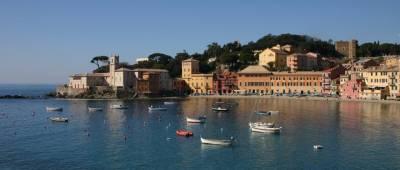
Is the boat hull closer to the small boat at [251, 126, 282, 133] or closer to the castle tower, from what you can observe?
the small boat at [251, 126, 282, 133]

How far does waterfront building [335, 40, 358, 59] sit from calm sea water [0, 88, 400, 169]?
2460 inches

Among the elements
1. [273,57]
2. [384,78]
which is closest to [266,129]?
[384,78]

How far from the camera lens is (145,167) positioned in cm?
2648

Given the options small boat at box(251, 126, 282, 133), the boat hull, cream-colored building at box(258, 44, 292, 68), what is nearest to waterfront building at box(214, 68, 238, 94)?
cream-colored building at box(258, 44, 292, 68)

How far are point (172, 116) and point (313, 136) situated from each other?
1889 centimetres

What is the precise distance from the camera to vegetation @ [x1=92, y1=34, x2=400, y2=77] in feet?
331

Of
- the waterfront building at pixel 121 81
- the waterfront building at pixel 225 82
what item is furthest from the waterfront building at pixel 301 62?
the waterfront building at pixel 121 81

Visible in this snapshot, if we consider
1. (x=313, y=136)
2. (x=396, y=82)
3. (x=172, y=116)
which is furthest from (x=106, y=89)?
(x=313, y=136)

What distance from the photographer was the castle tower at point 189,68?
9506 cm

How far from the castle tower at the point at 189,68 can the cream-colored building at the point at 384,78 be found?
3105 centimetres

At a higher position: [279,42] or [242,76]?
[279,42]

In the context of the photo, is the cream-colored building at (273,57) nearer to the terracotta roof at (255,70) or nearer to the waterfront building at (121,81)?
the terracotta roof at (255,70)

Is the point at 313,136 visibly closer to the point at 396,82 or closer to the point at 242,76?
the point at 396,82

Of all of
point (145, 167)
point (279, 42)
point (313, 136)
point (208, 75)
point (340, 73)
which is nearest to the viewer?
point (145, 167)
